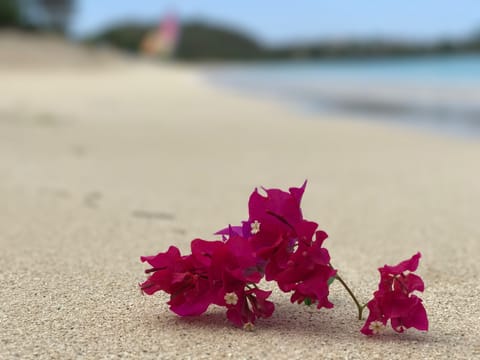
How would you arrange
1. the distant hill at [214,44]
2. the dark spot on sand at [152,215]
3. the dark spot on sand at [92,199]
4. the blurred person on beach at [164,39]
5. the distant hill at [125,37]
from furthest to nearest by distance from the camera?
1. the distant hill at [214,44]
2. the distant hill at [125,37]
3. the blurred person on beach at [164,39]
4. the dark spot on sand at [92,199]
5. the dark spot on sand at [152,215]

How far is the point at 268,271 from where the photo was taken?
121 centimetres

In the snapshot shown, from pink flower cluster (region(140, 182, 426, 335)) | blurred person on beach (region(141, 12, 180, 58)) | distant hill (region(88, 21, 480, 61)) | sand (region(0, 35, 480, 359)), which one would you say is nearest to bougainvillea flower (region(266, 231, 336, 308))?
pink flower cluster (region(140, 182, 426, 335))

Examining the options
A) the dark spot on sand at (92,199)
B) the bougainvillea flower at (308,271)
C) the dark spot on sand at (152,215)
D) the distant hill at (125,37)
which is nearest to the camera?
the bougainvillea flower at (308,271)

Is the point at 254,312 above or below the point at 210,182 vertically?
above

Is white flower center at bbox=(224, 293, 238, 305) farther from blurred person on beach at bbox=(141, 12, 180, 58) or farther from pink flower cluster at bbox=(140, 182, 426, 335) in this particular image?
blurred person on beach at bbox=(141, 12, 180, 58)

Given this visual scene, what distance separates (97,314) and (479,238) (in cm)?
140

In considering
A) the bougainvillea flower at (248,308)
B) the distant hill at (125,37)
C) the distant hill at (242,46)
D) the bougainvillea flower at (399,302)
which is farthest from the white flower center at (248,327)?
the distant hill at (125,37)

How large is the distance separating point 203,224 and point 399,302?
1.37m

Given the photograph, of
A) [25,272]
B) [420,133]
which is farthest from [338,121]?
[25,272]

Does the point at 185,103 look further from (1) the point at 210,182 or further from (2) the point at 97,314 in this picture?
(2) the point at 97,314

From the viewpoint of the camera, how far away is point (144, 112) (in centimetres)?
840

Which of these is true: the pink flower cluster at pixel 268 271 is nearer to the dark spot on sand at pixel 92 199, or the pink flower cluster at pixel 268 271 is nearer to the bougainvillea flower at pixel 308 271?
the bougainvillea flower at pixel 308 271

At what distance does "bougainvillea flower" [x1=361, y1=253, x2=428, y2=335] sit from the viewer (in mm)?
1200

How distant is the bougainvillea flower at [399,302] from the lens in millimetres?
1200
